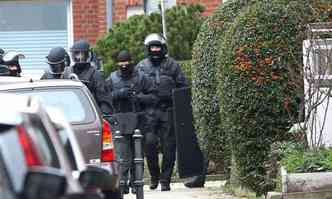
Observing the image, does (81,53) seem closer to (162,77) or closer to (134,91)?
(134,91)

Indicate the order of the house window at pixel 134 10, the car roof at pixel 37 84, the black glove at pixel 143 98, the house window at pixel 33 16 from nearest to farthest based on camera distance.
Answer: the car roof at pixel 37 84
the black glove at pixel 143 98
the house window at pixel 134 10
the house window at pixel 33 16

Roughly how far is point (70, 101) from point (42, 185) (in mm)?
5932

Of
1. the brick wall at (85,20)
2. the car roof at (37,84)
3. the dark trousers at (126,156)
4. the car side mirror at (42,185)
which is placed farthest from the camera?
the brick wall at (85,20)

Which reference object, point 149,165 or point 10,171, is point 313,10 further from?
point 10,171

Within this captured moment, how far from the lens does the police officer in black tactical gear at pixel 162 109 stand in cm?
1531

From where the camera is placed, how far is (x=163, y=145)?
15.5 meters

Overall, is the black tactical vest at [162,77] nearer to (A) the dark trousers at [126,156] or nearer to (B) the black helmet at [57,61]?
(A) the dark trousers at [126,156]

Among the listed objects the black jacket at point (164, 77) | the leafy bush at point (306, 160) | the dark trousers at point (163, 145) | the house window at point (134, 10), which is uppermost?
the house window at point (134, 10)

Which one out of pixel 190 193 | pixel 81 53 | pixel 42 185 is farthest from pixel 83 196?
pixel 190 193

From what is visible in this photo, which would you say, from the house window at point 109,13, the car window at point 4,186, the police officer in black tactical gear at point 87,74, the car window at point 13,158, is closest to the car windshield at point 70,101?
the police officer in black tactical gear at point 87,74

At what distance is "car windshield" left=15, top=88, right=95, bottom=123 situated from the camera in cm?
1127

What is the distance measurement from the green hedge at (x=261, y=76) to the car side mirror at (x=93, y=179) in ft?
20.4

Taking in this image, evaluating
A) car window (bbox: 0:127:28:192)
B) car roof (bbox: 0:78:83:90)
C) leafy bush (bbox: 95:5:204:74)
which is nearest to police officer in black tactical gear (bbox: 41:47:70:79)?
car roof (bbox: 0:78:83:90)

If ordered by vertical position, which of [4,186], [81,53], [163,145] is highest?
[4,186]
